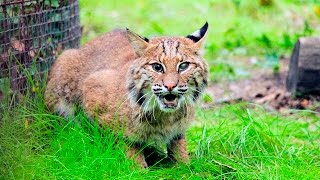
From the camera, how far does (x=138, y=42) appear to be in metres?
5.71

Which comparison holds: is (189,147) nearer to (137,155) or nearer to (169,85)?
(137,155)

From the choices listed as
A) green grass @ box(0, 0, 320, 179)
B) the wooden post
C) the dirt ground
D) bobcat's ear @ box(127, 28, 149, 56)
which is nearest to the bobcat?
bobcat's ear @ box(127, 28, 149, 56)

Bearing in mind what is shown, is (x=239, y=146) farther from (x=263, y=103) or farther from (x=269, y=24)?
(x=269, y=24)

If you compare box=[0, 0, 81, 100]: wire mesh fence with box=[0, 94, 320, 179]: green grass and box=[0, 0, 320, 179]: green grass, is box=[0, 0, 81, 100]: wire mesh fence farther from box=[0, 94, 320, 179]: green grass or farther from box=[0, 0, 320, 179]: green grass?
box=[0, 94, 320, 179]: green grass

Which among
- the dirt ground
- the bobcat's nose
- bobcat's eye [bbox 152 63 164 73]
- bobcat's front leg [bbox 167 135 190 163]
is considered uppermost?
bobcat's eye [bbox 152 63 164 73]

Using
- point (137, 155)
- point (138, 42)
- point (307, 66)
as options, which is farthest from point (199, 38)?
point (307, 66)

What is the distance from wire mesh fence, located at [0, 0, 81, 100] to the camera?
6.28 m

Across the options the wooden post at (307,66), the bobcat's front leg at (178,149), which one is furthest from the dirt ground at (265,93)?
the bobcat's front leg at (178,149)

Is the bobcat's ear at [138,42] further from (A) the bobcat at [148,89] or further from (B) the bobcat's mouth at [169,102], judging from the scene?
(B) the bobcat's mouth at [169,102]

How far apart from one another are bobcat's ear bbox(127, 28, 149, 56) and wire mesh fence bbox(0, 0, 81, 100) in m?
1.06

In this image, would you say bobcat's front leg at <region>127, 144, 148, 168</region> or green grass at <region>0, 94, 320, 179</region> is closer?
green grass at <region>0, 94, 320, 179</region>

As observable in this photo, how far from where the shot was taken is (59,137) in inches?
233

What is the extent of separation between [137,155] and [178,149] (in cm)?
40

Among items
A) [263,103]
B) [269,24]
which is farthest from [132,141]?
[269,24]
